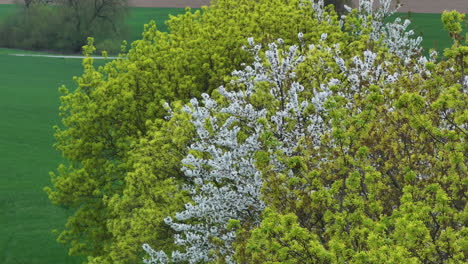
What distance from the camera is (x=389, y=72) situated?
18812mm

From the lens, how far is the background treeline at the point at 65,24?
377 feet

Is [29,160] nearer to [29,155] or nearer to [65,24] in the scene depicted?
[29,155]

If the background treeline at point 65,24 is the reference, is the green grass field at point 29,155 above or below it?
below

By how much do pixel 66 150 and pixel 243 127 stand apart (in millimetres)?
11699

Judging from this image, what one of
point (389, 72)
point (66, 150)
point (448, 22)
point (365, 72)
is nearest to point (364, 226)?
point (448, 22)

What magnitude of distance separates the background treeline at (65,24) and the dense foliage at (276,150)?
83.3m

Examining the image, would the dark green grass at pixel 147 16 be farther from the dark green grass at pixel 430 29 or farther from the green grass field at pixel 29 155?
the dark green grass at pixel 430 29

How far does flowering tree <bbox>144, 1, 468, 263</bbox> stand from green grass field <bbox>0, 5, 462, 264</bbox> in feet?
33.3

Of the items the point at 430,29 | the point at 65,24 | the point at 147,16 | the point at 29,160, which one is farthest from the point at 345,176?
the point at 147,16

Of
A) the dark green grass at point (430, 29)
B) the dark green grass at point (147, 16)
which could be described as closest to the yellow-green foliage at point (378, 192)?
the dark green grass at point (430, 29)

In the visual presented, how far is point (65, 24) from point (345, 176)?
108810 millimetres

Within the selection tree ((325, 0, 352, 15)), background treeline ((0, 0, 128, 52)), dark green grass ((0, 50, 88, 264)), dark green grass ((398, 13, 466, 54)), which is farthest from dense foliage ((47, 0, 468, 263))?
dark green grass ((398, 13, 466, 54))

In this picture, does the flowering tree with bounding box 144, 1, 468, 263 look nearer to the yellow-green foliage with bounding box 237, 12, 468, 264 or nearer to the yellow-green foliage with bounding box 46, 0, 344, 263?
the yellow-green foliage with bounding box 237, 12, 468, 264

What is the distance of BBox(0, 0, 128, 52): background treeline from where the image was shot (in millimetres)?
115000
